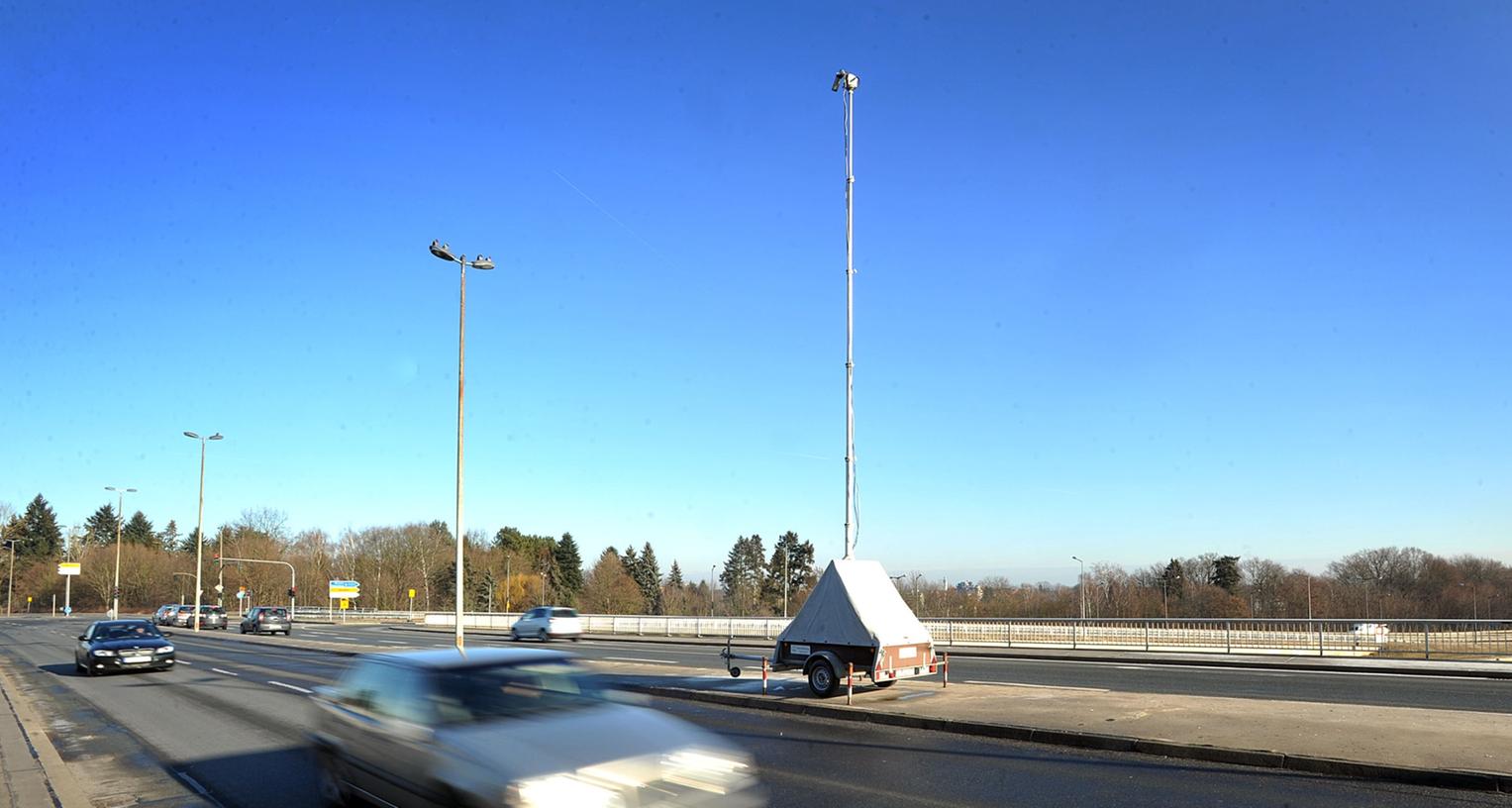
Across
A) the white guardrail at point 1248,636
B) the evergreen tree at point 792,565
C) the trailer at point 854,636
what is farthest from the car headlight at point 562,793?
the evergreen tree at point 792,565

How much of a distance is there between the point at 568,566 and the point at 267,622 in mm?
89748

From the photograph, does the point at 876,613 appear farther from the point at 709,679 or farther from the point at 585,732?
the point at 585,732

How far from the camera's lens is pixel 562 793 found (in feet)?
17.8

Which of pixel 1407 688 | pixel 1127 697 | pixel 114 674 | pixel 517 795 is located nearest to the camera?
pixel 517 795

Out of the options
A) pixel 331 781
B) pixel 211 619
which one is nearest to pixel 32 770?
pixel 331 781

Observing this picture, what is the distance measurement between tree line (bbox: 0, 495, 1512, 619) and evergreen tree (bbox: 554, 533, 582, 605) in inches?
9.6

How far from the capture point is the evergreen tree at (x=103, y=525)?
516ft

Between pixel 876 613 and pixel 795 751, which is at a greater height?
pixel 876 613

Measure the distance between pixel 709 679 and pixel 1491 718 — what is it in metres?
12.9

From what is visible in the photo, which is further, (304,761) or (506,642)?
(506,642)

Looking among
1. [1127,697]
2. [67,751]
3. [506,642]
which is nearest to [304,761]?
[67,751]

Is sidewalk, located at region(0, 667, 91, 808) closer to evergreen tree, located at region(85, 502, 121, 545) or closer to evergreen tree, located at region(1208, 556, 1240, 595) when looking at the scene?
evergreen tree, located at region(1208, 556, 1240, 595)

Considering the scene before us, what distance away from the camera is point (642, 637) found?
41250mm

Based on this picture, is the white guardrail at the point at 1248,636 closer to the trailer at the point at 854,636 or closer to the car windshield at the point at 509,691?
the trailer at the point at 854,636
